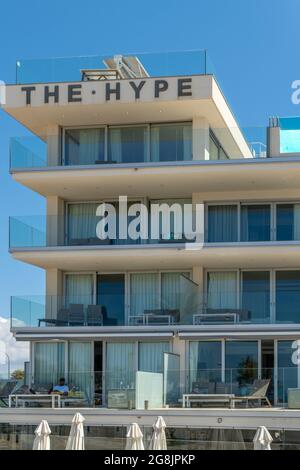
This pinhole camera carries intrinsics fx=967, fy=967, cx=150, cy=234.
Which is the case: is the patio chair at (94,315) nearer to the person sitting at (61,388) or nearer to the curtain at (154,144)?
the person sitting at (61,388)

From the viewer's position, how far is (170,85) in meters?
33.8

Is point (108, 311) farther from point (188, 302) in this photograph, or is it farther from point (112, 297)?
point (188, 302)

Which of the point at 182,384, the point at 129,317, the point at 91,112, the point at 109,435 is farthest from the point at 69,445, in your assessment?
the point at 91,112

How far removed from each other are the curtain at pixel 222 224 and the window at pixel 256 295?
1619 millimetres

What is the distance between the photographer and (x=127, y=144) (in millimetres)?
35531

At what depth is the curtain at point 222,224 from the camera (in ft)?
114

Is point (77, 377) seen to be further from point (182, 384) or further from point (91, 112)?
point (91, 112)

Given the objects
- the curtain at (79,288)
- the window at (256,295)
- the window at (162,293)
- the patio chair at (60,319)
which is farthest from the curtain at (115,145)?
the window at (256,295)

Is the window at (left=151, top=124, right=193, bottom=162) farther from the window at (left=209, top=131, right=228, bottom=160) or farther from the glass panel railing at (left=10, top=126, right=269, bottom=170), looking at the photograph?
the window at (left=209, top=131, right=228, bottom=160)

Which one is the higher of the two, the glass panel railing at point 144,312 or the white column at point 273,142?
the white column at point 273,142

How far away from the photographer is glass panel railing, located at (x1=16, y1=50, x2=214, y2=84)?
34.3m

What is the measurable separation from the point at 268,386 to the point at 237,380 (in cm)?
103

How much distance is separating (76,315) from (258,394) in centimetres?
827

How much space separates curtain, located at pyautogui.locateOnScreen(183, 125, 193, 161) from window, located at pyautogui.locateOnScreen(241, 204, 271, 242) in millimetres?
2871
